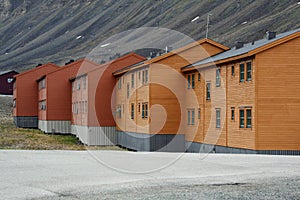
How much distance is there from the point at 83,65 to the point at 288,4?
7468cm

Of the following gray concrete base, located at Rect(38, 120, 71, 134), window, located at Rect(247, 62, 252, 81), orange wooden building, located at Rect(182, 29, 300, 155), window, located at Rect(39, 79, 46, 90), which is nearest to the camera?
orange wooden building, located at Rect(182, 29, 300, 155)

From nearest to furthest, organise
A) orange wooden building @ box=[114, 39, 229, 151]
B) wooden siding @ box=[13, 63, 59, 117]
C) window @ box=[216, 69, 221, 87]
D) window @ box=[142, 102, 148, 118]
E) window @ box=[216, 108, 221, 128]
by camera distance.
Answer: window @ box=[216, 108, 221, 128] < window @ box=[216, 69, 221, 87] < orange wooden building @ box=[114, 39, 229, 151] < window @ box=[142, 102, 148, 118] < wooden siding @ box=[13, 63, 59, 117]

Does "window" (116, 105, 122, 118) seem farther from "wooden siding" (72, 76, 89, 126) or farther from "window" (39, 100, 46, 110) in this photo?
"window" (39, 100, 46, 110)

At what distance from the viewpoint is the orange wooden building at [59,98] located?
243 feet

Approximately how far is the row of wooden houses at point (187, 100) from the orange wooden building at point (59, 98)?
0.40 ft

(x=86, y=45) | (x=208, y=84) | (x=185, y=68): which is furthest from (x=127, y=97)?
(x=86, y=45)

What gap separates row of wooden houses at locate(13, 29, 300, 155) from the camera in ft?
123

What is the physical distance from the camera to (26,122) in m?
85.7

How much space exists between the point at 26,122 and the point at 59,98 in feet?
42.3

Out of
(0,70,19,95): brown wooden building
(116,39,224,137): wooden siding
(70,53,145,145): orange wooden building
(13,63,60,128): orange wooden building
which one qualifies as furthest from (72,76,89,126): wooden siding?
(0,70,19,95): brown wooden building

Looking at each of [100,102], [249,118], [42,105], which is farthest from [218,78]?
[42,105]

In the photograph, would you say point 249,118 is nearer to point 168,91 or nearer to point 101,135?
point 168,91

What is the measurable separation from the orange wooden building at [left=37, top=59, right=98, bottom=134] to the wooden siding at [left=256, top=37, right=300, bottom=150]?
128 ft

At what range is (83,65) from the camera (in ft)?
240
